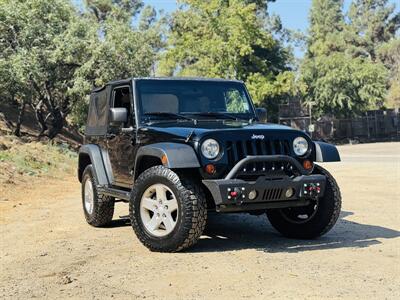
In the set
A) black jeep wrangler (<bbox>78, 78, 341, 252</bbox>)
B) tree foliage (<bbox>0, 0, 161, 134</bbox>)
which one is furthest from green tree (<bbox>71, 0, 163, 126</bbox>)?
black jeep wrangler (<bbox>78, 78, 341, 252</bbox>)

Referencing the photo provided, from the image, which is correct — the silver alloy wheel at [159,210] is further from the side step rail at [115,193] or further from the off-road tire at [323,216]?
the off-road tire at [323,216]

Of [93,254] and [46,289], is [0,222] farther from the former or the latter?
[46,289]

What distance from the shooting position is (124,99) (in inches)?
293

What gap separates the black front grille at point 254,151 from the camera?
5.89 metres

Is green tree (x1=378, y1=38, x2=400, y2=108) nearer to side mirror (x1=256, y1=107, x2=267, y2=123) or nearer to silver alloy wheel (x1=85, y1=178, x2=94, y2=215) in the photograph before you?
side mirror (x1=256, y1=107, x2=267, y2=123)

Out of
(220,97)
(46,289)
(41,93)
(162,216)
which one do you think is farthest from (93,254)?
(41,93)

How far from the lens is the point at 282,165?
19.9ft

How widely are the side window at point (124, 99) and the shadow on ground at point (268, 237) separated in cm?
182

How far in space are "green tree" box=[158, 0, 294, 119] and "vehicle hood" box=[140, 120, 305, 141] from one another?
103 ft

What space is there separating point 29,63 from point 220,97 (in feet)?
50.1

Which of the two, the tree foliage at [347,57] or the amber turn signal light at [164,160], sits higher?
the tree foliage at [347,57]

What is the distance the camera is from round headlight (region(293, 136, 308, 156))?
626 cm

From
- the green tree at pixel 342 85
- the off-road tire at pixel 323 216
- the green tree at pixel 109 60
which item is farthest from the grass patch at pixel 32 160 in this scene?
the green tree at pixel 342 85

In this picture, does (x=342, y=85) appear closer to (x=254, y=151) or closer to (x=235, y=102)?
(x=235, y=102)
